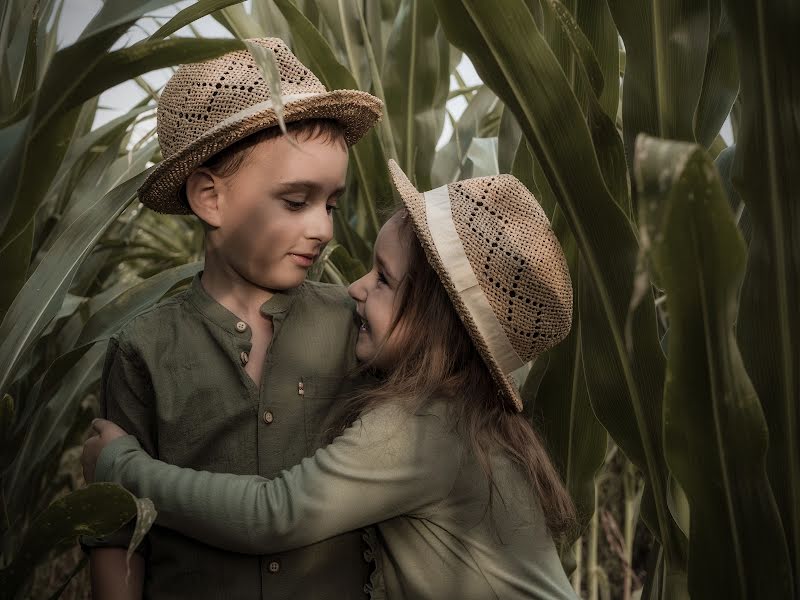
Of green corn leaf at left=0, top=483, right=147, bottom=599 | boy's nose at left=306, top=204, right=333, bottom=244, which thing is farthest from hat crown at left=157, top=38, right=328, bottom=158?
green corn leaf at left=0, top=483, right=147, bottom=599

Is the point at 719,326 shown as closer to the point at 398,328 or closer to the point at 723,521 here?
the point at 723,521

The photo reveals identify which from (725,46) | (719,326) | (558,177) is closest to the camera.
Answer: (719,326)

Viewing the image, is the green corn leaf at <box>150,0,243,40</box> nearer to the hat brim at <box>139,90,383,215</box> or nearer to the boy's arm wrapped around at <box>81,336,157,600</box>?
the hat brim at <box>139,90,383,215</box>

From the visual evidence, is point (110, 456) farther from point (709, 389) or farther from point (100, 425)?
point (709, 389)

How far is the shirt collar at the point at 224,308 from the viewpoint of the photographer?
33.9 inches

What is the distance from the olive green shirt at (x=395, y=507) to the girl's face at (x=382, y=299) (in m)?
0.08

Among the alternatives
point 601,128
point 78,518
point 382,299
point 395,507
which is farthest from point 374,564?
point 601,128

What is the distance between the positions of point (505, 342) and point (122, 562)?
0.42 m

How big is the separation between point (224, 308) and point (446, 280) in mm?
230

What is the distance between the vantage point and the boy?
0.81 metres

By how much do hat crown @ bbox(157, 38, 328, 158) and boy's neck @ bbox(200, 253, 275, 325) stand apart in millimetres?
127

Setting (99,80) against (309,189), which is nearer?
(99,80)

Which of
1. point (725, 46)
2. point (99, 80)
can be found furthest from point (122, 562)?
point (725, 46)

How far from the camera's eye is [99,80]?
492 mm
